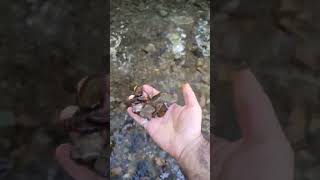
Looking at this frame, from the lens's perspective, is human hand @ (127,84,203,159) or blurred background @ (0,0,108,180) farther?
human hand @ (127,84,203,159)

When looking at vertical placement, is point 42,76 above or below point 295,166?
above

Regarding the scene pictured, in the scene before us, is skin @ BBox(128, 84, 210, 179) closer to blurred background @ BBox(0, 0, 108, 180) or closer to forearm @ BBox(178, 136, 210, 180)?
forearm @ BBox(178, 136, 210, 180)

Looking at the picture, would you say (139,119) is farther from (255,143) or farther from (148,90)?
(255,143)

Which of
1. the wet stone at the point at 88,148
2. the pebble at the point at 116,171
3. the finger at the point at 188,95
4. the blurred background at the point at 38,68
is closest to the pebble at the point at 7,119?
the blurred background at the point at 38,68

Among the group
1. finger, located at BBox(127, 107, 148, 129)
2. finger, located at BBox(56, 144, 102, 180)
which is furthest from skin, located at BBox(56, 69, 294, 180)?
finger, located at BBox(127, 107, 148, 129)

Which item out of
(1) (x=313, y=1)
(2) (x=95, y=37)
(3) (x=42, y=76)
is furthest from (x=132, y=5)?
(1) (x=313, y=1)

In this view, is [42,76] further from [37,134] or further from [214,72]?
[214,72]
